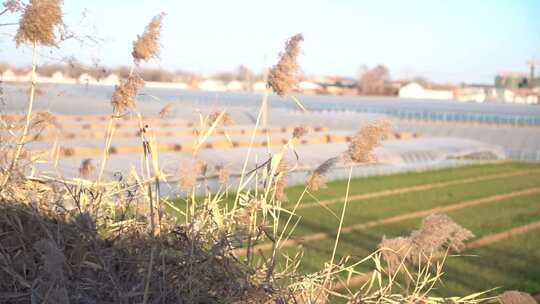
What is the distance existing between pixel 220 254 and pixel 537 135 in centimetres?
2536

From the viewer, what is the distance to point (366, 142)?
2354mm

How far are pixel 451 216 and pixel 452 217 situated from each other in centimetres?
19

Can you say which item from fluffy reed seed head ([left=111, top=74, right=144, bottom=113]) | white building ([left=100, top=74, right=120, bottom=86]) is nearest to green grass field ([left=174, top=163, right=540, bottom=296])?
white building ([left=100, top=74, right=120, bottom=86])

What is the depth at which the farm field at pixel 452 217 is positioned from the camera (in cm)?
741

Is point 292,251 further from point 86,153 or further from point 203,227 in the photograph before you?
point 86,153

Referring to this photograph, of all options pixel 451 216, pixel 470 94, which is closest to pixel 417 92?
pixel 470 94

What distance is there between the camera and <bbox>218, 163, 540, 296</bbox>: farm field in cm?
741

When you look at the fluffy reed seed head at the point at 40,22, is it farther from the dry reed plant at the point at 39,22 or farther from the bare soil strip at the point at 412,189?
the bare soil strip at the point at 412,189

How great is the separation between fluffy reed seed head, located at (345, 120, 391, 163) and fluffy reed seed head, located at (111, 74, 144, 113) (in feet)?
2.35

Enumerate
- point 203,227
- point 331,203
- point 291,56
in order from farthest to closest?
1. point 331,203
2. point 203,227
3. point 291,56

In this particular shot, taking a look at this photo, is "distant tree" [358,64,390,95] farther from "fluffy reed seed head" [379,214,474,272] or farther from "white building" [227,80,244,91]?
"fluffy reed seed head" [379,214,474,272]

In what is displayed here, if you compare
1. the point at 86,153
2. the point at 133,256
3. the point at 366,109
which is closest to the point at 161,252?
the point at 133,256

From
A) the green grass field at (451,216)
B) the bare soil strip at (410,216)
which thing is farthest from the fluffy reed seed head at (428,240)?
the bare soil strip at (410,216)

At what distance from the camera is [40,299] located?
2.22m
